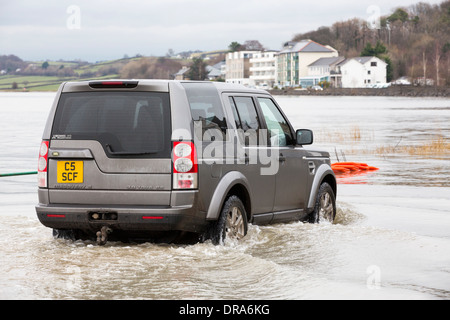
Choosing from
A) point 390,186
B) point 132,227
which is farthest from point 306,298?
point 390,186

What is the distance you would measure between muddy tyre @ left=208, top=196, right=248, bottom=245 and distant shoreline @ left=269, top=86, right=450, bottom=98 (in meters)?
142

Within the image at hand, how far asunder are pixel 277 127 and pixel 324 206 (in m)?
1.50

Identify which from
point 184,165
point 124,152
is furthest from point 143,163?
point 184,165

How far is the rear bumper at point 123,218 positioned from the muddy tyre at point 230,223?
182 mm

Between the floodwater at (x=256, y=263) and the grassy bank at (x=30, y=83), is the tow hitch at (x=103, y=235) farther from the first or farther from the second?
the grassy bank at (x=30, y=83)

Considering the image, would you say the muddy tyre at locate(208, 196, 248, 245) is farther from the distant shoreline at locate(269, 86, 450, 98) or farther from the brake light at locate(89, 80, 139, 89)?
the distant shoreline at locate(269, 86, 450, 98)

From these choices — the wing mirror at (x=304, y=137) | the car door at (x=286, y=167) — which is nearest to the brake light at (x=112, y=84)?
the car door at (x=286, y=167)

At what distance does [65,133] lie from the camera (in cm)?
806

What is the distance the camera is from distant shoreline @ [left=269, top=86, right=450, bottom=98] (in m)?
150

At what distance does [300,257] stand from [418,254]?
52.6 inches

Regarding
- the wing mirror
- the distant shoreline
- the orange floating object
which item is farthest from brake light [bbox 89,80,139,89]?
the distant shoreline

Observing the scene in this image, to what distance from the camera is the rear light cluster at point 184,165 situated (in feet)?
25.2
